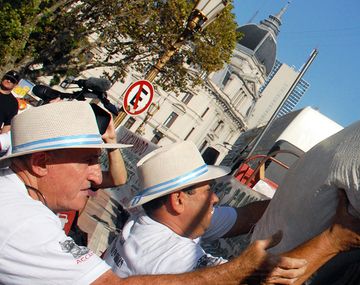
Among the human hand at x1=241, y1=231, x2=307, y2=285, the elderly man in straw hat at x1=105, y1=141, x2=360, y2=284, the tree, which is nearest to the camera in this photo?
the human hand at x1=241, y1=231, x2=307, y2=285

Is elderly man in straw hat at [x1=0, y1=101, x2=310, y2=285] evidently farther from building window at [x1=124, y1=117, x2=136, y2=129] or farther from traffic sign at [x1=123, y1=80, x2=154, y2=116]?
building window at [x1=124, y1=117, x2=136, y2=129]

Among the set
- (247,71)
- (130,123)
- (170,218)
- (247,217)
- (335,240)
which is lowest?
(130,123)

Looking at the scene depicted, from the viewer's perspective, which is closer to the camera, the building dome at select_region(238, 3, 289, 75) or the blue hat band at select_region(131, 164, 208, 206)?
the blue hat band at select_region(131, 164, 208, 206)

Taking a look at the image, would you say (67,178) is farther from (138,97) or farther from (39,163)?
(138,97)

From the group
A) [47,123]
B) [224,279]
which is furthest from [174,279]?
[47,123]

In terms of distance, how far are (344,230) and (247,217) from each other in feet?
4.48

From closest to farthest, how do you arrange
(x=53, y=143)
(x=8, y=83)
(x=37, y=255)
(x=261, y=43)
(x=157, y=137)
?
(x=37, y=255)
(x=53, y=143)
(x=8, y=83)
(x=157, y=137)
(x=261, y=43)

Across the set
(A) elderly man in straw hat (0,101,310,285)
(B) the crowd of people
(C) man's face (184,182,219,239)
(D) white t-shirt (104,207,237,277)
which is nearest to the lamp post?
(B) the crowd of people

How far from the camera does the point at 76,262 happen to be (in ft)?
5.63

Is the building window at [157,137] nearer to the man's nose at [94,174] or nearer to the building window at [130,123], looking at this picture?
the building window at [130,123]

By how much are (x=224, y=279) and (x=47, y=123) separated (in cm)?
101

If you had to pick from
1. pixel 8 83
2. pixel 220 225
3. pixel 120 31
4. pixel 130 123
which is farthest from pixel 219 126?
pixel 220 225

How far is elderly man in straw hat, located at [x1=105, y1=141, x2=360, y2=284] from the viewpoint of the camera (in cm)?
222

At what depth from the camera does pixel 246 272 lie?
1686 mm
